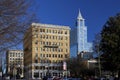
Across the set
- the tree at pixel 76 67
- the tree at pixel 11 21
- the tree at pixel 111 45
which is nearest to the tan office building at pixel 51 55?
the tree at pixel 76 67

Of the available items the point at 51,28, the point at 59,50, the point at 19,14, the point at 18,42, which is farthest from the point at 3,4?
the point at 59,50

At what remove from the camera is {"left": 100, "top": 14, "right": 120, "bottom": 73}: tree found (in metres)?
73.8

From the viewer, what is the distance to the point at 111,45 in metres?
75.1

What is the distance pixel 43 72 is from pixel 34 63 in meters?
6.84

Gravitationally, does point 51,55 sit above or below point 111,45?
above

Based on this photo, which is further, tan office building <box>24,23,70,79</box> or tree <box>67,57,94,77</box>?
tan office building <box>24,23,70,79</box>

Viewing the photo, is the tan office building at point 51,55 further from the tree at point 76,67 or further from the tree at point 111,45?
the tree at point 111,45

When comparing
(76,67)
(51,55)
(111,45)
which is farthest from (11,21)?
(51,55)

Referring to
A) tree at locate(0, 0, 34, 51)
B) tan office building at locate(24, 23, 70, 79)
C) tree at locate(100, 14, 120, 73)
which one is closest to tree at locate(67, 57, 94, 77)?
tan office building at locate(24, 23, 70, 79)

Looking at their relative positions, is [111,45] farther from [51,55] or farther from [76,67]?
[51,55]

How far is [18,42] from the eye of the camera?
16.4 meters

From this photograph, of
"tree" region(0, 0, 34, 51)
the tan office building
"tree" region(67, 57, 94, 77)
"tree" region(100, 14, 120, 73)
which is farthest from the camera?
the tan office building

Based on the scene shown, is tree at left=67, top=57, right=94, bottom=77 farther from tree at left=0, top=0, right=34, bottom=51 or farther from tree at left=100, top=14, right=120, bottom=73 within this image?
tree at left=0, top=0, right=34, bottom=51

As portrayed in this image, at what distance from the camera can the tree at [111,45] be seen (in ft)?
242
